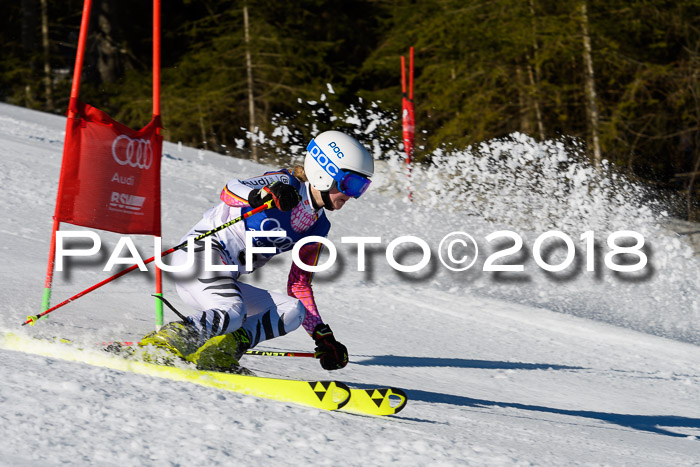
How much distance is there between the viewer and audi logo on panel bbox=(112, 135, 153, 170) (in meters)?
4.71

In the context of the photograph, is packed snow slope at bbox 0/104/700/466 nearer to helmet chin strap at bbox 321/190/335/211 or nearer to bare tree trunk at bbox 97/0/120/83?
helmet chin strap at bbox 321/190/335/211

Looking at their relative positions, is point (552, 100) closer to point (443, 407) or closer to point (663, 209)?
point (663, 209)

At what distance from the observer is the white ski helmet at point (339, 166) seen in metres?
3.93

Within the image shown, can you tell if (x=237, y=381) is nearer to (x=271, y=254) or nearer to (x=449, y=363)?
(x=271, y=254)

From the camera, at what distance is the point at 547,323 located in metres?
7.00

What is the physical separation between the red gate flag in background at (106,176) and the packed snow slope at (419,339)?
64 cm

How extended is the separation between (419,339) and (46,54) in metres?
18.2

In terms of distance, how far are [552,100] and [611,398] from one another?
42.3 feet

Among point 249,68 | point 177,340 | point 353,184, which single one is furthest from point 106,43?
point 177,340

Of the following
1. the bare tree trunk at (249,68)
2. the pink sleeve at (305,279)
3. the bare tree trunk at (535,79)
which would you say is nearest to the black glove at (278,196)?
the pink sleeve at (305,279)

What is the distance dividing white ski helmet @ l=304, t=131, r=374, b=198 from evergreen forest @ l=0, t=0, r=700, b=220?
11.1m

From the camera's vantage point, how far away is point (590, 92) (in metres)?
15.9

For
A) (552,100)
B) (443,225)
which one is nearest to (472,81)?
(552,100)

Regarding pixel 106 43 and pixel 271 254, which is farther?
pixel 106 43
